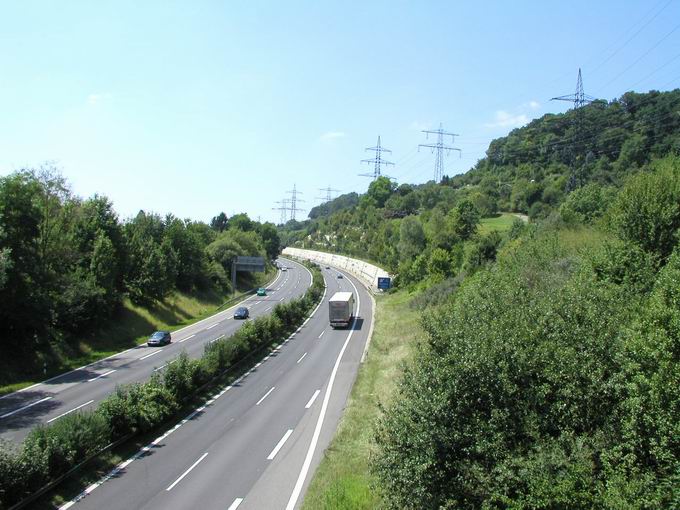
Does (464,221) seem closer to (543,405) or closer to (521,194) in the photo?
(521,194)

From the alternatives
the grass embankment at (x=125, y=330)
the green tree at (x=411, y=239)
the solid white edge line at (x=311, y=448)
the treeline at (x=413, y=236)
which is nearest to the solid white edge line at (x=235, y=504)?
the solid white edge line at (x=311, y=448)

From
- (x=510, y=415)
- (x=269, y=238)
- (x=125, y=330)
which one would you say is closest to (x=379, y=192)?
(x=269, y=238)

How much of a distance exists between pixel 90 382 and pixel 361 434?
19409 millimetres

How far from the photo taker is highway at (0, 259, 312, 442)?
26.3 m

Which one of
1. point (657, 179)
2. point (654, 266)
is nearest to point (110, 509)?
point (654, 266)

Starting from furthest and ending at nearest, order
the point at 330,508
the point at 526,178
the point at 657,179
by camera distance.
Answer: the point at 526,178 < the point at 657,179 < the point at 330,508

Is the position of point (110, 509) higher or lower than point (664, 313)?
lower

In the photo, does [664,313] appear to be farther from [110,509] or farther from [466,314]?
[110,509]

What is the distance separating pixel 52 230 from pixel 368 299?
48.4 meters

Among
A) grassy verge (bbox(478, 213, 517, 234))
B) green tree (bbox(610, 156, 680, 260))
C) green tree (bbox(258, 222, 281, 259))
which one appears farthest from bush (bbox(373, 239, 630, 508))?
green tree (bbox(258, 222, 281, 259))

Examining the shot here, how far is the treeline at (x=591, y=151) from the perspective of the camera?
99.1 m

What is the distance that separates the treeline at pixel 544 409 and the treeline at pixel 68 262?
86.3ft

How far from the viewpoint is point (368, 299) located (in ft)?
267

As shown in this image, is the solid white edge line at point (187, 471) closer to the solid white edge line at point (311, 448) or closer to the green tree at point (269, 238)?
the solid white edge line at point (311, 448)
